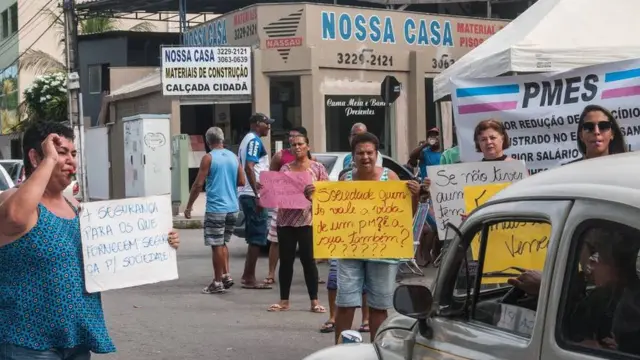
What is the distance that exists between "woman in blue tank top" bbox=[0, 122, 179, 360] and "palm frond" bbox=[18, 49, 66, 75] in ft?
122

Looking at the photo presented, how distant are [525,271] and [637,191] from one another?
2.80 ft

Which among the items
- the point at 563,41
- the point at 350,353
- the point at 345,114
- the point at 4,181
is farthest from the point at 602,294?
the point at 345,114

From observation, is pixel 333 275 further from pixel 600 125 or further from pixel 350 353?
pixel 350 353

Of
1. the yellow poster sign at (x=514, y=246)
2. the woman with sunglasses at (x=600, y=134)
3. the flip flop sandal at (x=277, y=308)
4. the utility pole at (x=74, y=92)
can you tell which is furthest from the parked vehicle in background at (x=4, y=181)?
the yellow poster sign at (x=514, y=246)

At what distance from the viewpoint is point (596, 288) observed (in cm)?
296

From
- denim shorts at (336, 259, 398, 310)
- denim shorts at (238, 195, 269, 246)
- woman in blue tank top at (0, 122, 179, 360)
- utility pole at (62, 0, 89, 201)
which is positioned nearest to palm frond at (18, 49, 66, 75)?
utility pole at (62, 0, 89, 201)

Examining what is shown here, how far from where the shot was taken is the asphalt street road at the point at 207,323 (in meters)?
8.23

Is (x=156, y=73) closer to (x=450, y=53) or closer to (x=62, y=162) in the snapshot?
(x=450, y=53)

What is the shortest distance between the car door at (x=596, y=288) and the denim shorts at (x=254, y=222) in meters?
8.47

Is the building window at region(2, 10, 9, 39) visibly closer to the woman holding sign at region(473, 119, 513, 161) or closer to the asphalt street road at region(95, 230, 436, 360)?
the asphalt street road at region(95, 230, 436, 360)

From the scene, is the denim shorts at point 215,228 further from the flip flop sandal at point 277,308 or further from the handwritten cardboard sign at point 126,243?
the handwritten cardboard sign at point 126,243

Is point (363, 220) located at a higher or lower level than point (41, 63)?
lower

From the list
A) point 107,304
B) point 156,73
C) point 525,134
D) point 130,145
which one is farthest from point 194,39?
point 525,134

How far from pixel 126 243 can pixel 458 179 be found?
2.68 metres
